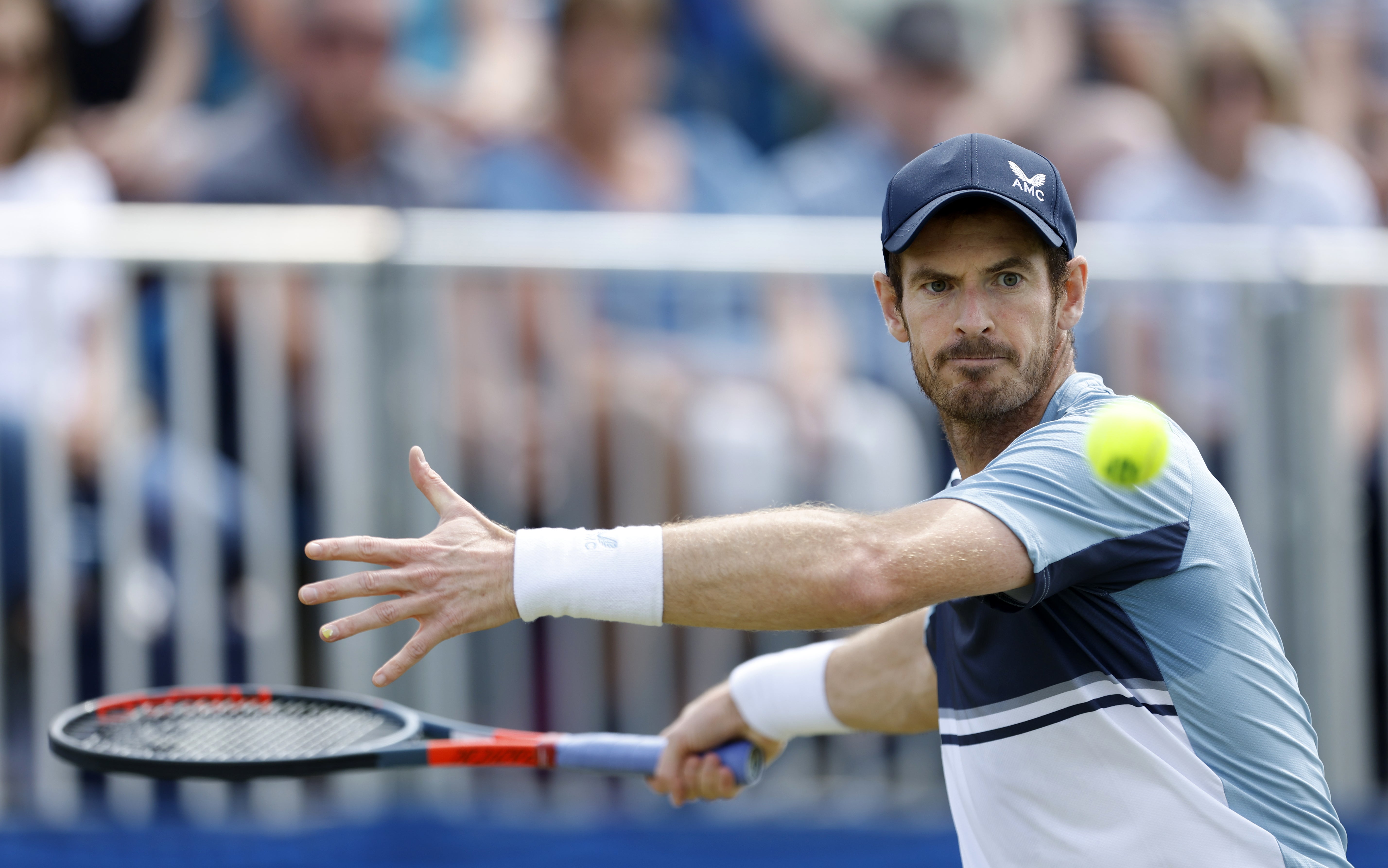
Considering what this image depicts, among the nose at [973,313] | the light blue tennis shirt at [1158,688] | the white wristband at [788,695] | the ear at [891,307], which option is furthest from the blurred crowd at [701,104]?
the light blue tennis shirt at [1158,688]

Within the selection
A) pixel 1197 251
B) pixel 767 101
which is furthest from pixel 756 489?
pixel 767 101

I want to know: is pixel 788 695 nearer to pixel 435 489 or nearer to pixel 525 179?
pixel 435 489

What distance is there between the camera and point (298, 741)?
3.46 metres

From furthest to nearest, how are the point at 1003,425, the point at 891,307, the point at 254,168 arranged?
the point at 254,168 < the point at 891,307 < the point at 1003,425

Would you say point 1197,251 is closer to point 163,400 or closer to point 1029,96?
point 1029,96

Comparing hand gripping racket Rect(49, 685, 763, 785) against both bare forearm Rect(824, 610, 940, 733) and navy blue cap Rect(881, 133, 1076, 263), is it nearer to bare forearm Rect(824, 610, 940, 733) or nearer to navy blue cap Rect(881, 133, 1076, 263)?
bare forearm Rect(824, 610, 940, 733)

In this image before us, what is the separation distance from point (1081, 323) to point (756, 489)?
4.44 feet

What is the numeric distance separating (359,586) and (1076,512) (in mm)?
1184

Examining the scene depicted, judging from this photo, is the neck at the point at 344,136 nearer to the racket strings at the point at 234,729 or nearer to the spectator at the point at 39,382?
the spectator at the point at 39,382

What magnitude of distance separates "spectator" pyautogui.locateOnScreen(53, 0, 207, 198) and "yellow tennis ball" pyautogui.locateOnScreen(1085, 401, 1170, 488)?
472 cm

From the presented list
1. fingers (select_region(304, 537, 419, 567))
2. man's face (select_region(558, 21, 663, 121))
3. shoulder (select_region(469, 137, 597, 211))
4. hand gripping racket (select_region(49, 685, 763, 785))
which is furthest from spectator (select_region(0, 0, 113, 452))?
fingers (select_region(304, 537, 419, 567))

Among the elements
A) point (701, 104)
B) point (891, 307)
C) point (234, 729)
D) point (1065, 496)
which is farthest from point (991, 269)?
point (701, 104)

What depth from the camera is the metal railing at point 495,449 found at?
4.92 meters

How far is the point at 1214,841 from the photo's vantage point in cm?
255
